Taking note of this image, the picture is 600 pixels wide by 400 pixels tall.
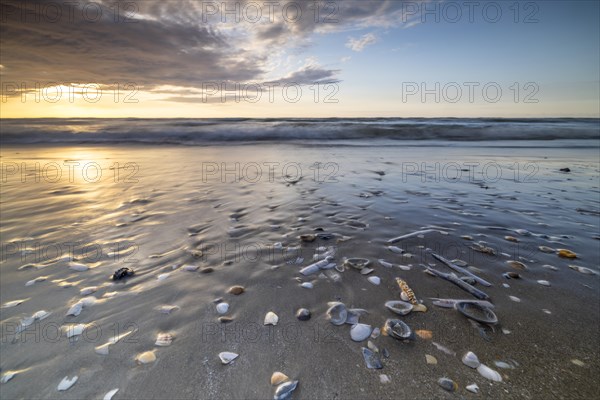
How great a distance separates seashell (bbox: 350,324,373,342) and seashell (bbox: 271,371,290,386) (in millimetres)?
621

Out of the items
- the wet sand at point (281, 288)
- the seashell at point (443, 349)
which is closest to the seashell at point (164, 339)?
the wet sand at point (281, 288)

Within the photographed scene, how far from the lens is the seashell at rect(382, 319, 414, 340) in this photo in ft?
6.77

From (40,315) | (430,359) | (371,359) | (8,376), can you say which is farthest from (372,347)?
(40,315)

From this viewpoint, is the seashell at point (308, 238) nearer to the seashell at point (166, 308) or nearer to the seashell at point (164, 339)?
the seashell at point (166, 308)

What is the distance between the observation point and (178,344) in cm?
206

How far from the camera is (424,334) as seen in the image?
6.95 ft

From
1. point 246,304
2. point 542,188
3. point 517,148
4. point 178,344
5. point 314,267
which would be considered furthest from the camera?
point 517,148

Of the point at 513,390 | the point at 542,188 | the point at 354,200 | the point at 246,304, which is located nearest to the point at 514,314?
the point at 513,390

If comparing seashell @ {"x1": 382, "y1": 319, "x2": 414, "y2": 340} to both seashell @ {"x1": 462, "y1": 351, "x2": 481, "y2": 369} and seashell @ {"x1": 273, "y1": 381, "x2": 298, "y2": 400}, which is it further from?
seashell @ {"x1": 273, "y1": 381, "x2": 298, "y2": 400}

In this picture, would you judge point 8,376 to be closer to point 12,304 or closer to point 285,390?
point 12,304

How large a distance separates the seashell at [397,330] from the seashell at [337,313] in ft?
1.14

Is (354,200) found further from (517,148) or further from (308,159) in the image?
(517,148)

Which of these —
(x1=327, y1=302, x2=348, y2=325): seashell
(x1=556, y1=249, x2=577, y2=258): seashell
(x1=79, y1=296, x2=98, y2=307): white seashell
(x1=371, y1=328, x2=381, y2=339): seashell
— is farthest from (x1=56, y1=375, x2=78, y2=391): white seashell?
(x1=556, y1=249, x2=577, y2=258): seashell

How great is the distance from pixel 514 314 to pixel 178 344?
290cm
